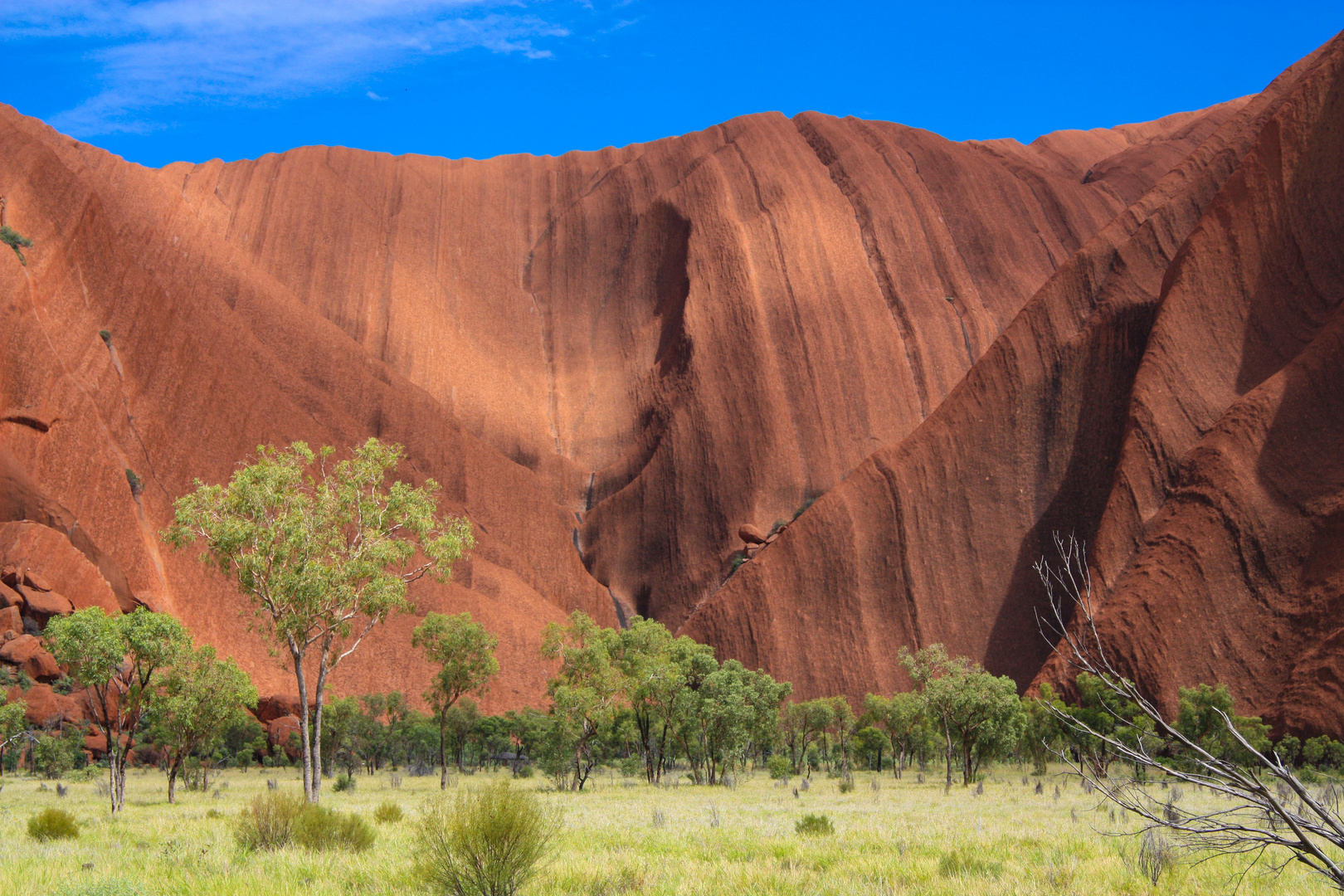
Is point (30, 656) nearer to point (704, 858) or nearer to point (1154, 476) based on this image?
point (704, 858)

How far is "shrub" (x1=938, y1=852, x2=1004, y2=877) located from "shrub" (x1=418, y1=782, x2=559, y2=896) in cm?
495

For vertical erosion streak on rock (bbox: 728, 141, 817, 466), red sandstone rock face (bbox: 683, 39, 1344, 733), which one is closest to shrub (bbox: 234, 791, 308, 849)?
red sandstone rock face (bbox: 683, 39, 1344, 733)

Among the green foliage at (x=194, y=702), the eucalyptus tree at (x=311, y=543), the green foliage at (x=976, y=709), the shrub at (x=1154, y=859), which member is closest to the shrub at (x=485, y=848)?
the shrub at (x=1154, y=859)

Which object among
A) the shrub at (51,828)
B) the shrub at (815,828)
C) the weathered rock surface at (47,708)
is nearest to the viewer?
the shrub at (51,828)

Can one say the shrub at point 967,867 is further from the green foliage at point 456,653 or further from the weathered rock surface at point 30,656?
the weathered rock surface at point 30,656

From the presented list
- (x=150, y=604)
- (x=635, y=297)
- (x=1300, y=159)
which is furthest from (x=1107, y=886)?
(x=635, y=297)

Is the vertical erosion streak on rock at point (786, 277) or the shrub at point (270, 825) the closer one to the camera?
the shrub at point (270, 825)

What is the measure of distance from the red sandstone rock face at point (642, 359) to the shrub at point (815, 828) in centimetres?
2731

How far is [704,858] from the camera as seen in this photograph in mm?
12484

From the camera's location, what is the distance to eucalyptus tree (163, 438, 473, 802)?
21.9 meters

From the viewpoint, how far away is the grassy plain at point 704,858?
9703mm

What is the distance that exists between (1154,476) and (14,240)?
65.8 metres

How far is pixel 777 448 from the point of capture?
8369 centimetres

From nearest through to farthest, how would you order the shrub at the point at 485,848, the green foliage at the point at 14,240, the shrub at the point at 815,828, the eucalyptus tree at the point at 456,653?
the shrub at the point at 485,848 < the shrub at the point at 815,828 < the eucalyptus tree at the point at 456,653 < the green foliage at the point at 14,240
